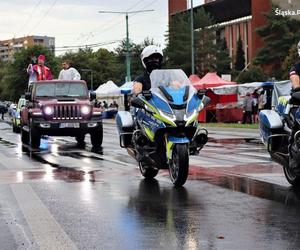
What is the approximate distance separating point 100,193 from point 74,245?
2984mm

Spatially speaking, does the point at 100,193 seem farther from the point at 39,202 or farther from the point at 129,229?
the point at 129,229

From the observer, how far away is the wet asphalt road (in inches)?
232

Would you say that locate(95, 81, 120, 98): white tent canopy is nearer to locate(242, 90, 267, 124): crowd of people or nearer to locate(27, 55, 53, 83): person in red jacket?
locate(242, 90, 267, 124): crowd of people

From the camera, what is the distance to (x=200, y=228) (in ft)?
20.9

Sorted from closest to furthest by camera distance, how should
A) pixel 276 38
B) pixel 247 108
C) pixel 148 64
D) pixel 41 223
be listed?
pixel 41 223 < pixel 148 64 < pixel 247 108 < pixel 276 38

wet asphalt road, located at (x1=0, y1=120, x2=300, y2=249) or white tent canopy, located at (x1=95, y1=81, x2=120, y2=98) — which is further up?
white tent canopy, located at (x1=95, y1=81, x2=120, y2=98)

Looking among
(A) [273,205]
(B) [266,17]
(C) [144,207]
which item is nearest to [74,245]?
(C) [144,207]

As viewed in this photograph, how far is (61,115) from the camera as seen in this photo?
1738 cm

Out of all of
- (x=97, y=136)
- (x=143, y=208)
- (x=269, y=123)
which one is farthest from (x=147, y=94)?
(x=97, y=136)

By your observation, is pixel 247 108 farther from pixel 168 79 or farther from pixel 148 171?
pixel 168 79

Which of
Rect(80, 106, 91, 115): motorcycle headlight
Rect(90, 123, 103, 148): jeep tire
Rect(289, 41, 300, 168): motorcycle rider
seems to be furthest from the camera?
Rect(90, 123, 103, 148): jeep tire

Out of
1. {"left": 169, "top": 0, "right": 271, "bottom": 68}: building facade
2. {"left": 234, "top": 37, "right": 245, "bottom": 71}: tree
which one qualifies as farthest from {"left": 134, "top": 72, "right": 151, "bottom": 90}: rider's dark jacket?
{"left": 234, "top": 37, "right": 245, "bottom": 71}: tree

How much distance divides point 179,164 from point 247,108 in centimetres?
2481

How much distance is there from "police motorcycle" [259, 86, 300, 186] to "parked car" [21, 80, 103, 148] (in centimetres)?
846
